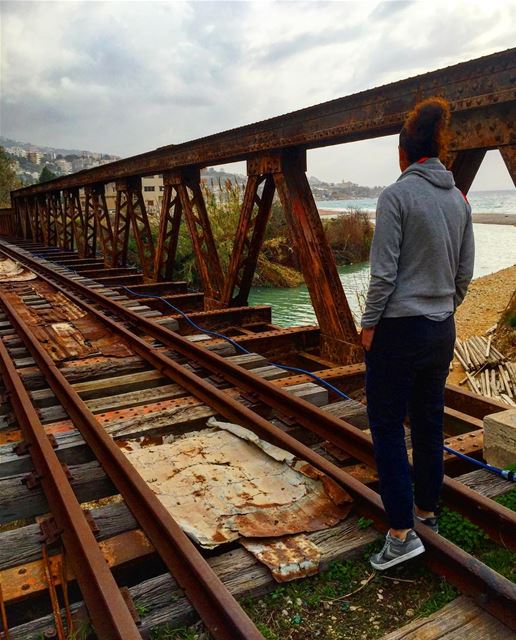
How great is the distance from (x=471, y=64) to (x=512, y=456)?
8.58ft

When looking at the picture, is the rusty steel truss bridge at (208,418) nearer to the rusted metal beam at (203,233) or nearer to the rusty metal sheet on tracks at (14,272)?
the rusted metal beam at (203,233)

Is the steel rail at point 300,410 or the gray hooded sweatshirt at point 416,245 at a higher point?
the gray hooded sweatshirt at point 416,245

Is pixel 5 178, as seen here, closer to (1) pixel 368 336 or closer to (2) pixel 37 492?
(2) pixel 37 492

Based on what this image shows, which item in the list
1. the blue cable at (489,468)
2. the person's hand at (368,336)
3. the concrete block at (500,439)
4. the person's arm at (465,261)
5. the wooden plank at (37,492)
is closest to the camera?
the person's hand at (368,336)

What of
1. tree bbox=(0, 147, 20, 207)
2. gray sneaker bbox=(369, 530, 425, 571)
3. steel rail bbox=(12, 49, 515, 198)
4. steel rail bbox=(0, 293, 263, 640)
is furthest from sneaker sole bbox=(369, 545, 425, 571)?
tree bbox=(0, 147, 20, 207)

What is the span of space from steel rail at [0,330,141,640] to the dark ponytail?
2208 mm

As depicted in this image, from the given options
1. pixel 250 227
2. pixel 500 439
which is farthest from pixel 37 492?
pixel 250 227

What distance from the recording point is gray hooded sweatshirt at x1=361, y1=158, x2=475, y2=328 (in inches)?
91.6

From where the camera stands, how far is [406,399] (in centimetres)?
249

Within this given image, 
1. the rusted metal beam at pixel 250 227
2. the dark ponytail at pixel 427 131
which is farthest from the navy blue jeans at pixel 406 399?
the rusted metal beam at pixel 250 227

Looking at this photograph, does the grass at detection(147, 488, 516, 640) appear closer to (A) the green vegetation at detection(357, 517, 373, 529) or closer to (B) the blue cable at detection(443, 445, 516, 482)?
(A) the green vegetation at detection(357, 517, 373, 529)

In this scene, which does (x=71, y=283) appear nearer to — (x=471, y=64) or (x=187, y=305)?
(x=187, y=305)

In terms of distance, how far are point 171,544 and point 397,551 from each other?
40.6 inches

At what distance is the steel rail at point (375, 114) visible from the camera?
12.0 ft
